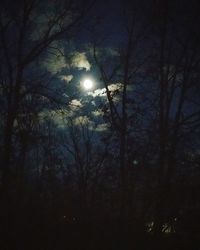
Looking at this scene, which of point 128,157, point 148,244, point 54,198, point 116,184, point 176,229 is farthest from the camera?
point 176,229

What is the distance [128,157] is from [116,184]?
171cm

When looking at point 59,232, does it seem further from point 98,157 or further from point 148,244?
point 98,157

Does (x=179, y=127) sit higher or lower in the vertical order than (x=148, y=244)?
higher

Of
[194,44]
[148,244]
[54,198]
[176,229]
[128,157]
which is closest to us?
[148,244]

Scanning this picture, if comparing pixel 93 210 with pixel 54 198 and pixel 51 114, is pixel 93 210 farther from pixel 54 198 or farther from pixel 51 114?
pixel 51 114

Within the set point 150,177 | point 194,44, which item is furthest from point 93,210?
point 194,44

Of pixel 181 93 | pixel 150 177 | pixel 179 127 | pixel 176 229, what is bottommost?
pixel 176 229

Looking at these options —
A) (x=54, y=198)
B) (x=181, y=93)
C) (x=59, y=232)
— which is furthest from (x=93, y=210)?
(x=181, y=93)

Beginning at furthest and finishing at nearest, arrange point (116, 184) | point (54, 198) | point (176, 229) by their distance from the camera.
→ 1. point (176, 229)
2. point (116, 184)
3. point (54, 198)

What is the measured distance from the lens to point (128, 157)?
15.7 metres

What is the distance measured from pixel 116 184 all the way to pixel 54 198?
3339mm

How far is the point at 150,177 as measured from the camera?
49.3ft

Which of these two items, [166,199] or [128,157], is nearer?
[166,199]

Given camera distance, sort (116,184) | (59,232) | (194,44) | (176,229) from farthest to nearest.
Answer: (176,229) → (116,184) → (194,44) → (59,232)
